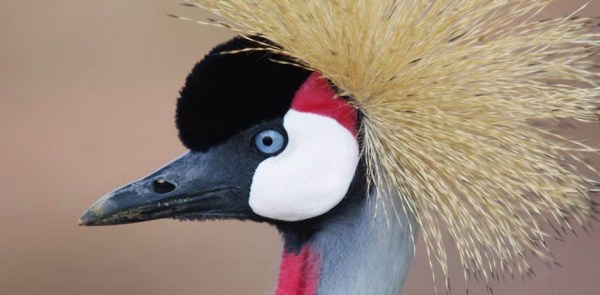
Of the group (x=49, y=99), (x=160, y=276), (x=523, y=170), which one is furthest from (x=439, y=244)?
(x=49, y=99)

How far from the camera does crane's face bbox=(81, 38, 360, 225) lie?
1.20 metres

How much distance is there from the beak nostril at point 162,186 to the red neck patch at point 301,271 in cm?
19

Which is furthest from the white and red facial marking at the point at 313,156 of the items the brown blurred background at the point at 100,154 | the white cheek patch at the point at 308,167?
the brown blurred background at the point at 100,154

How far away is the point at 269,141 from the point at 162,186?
0.52ft

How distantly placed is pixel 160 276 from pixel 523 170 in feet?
5.75

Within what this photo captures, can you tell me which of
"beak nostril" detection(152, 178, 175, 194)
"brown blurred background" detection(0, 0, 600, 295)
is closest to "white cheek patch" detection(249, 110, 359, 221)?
"beak nostril" detection(152, 178, 175, 194)

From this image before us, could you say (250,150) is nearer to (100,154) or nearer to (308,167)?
(308,167)

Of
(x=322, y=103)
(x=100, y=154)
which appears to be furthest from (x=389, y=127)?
(x=100, y=154)

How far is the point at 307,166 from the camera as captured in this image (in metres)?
1.24

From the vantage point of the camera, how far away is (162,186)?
4.15 ft

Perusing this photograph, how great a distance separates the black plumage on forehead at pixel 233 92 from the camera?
1.20 meters

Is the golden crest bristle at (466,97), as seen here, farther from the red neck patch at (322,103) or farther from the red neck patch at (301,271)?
the red neck patch at (301,271)

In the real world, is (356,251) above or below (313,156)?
below

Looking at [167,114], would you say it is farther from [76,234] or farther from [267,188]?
[267,188]
